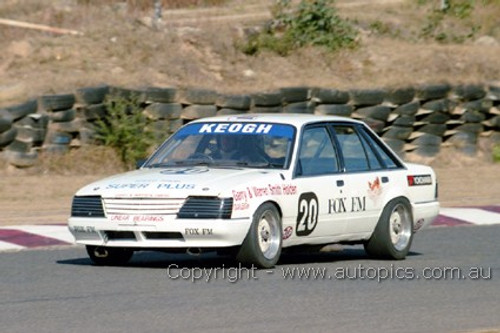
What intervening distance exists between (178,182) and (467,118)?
14.0 m

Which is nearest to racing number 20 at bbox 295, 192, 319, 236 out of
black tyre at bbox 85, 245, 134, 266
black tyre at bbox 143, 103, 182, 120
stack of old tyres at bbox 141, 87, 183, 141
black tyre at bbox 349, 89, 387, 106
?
black tyre at bbox 85, 245, 134, 266

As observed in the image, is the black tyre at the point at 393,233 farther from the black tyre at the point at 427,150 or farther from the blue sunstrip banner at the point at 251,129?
the black tyre at the point at 427,150

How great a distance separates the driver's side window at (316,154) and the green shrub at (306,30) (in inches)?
553

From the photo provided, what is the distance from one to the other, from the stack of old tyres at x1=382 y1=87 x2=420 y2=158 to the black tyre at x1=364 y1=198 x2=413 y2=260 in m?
10.5

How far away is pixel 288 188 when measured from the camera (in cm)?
1064

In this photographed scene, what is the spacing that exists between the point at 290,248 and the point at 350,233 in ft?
2.23

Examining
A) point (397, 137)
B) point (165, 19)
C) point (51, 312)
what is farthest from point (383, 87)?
point (51, 312)

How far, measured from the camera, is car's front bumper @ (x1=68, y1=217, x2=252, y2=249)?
32.7 feet

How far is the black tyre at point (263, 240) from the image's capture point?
10.2 meters

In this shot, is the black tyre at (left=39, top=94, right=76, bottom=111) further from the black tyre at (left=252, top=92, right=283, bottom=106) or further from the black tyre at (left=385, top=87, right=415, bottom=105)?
Result: the black tyre at (left=385, top=87, right=415, bottom=105)

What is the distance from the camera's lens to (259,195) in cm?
1025

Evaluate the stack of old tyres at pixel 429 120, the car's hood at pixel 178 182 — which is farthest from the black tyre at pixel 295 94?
the car's hood at pixel 178 182

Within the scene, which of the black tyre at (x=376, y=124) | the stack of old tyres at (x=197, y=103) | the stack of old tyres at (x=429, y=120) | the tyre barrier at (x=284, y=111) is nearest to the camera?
the tyre barrier at (x=284, y=111)

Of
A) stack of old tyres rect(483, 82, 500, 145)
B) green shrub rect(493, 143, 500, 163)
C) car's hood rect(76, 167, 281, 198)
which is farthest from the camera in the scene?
green shrub rect(493, 143, 500, 163)
